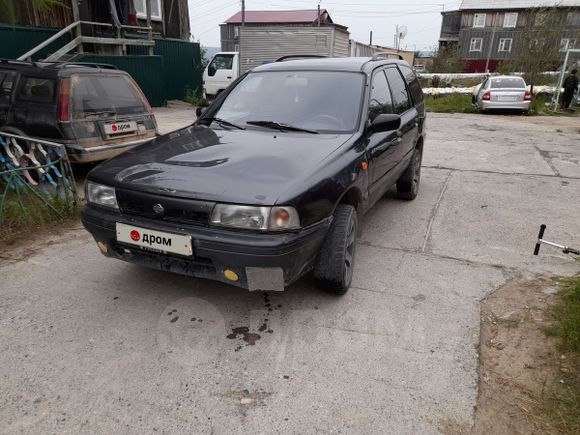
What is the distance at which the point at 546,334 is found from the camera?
285cm

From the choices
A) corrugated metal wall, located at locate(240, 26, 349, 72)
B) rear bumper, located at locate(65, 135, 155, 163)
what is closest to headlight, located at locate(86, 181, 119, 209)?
rear bumper, located at locate(65, 135, 155, 163)

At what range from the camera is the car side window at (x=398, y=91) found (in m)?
4.61

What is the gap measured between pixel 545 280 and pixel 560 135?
31.0ft

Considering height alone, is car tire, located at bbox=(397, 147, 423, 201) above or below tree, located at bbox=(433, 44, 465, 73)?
below

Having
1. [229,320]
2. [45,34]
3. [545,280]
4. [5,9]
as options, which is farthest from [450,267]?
[45,34]

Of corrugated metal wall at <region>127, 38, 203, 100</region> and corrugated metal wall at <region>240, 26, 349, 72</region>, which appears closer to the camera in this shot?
corrugated metal wall at <region>127, 38, 203, 100</region>

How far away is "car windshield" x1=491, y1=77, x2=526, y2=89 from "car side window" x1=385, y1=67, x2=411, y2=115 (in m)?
12.4

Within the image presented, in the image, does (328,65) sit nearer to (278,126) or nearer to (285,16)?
(278,126)

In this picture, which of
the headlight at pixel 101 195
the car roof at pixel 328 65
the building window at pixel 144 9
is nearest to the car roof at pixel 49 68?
the car roof at pixel 328 65

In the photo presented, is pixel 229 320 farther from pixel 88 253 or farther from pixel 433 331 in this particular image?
pixel 88 253

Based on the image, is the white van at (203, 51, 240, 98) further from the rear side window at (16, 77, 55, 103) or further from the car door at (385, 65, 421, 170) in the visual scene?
the car door at (385, 65, 421, 170)

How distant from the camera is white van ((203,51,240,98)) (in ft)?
51.5

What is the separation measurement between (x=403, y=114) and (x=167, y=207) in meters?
3.12

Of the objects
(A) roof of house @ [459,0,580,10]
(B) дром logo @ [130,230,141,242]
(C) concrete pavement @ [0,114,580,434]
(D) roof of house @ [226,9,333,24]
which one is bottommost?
(C) concrete pavement @ [0,114,580,434]
